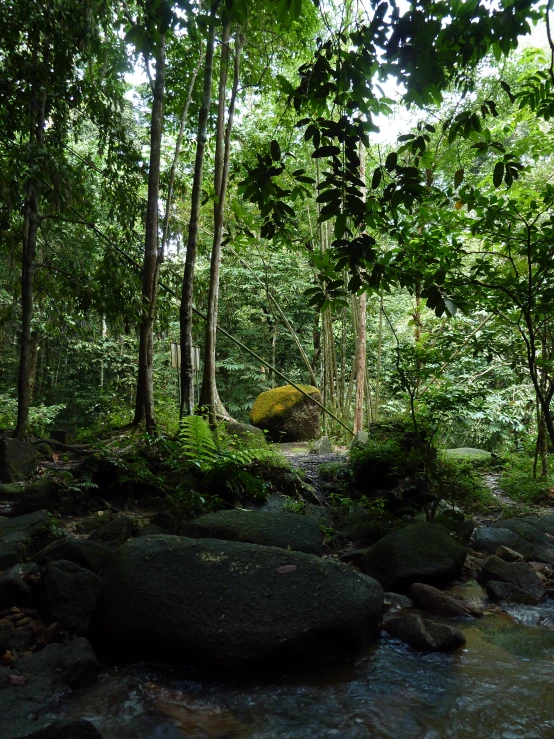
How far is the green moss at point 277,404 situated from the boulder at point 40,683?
29.0 ft

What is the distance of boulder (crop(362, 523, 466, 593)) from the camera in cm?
404

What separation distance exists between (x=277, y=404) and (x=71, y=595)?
871cm

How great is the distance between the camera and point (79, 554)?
3.39m

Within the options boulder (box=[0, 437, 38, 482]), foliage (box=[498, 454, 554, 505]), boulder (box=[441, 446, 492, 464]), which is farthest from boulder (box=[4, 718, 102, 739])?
boulder (box=[441, 446, 492, 464])

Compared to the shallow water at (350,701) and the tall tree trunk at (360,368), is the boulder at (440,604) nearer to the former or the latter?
the shallow water at (350,701)

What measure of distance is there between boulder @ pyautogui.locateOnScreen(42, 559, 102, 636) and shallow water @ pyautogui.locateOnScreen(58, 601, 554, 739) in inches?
15.1

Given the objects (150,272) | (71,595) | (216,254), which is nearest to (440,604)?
(71,595)

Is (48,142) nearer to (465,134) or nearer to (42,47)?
(42,47)

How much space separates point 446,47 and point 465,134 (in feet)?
1.26

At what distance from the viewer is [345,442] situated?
1108 centimetres

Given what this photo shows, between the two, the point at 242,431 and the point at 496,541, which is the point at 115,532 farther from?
the point at 242,431

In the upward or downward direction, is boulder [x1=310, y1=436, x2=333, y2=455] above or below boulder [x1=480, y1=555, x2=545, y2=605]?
above

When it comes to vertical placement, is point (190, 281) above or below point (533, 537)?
above

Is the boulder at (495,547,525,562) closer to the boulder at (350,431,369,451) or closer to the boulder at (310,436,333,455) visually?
the boulder at (350,431,369,451)
